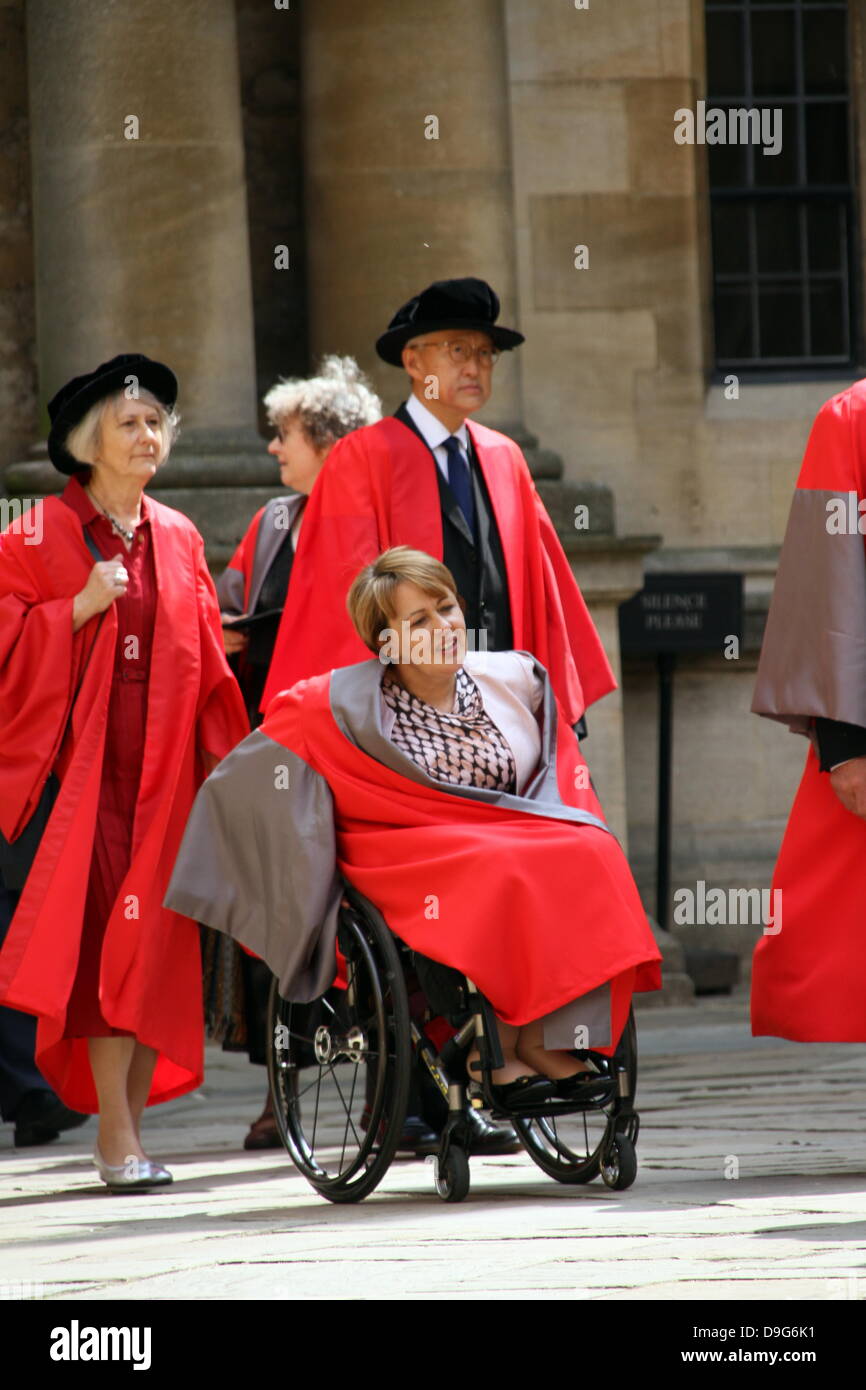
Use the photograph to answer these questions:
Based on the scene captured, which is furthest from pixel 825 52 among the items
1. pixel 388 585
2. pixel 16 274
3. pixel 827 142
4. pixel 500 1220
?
pixel 500 1220

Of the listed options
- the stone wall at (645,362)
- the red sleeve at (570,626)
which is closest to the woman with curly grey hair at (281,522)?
the red sleeve at (570,626)

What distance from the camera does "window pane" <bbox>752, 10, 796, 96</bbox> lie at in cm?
1144

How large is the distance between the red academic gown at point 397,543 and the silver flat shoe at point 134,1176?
1.16 meters

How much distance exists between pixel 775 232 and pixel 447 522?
18.1 ft

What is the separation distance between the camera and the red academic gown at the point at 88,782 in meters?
6.24

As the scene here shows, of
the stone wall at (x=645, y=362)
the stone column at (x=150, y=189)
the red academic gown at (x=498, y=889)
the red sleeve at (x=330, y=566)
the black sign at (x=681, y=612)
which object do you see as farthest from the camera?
the stone wall at (x=645, y=362)

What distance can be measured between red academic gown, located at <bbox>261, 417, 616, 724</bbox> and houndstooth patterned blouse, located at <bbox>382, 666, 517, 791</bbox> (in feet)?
2.23

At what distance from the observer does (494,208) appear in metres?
10.4

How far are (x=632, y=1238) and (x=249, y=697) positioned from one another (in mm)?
3247

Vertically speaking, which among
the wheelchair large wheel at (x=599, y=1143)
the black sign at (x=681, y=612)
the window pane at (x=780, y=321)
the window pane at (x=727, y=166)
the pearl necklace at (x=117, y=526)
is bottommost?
the wheelchair large wheel at (x=599, y=1143)

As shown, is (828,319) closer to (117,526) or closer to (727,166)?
(727,166)

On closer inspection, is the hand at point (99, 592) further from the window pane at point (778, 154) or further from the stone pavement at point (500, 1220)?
the window pane at point (778, 154)
